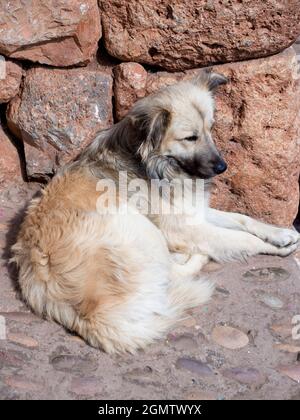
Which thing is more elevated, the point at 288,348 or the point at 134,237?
the point at 134,237

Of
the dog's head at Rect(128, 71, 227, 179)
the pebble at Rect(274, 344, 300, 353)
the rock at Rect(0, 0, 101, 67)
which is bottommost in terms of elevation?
the pebble at Rect(274, 344, 300, 353)

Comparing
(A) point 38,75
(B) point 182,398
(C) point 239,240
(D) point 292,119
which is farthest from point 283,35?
(B) point 182,398

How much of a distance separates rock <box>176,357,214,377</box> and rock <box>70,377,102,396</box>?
458mm

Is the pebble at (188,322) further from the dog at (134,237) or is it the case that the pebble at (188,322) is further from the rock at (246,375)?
the rock at (246,375)

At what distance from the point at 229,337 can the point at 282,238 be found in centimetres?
108

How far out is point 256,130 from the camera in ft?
15.1

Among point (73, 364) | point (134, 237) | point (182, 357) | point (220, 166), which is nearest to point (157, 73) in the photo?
point (220, 166)

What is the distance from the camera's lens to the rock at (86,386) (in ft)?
10.6

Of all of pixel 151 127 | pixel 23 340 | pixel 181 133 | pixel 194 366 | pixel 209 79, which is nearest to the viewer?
pixel 194 366

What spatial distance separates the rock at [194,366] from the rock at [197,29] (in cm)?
209

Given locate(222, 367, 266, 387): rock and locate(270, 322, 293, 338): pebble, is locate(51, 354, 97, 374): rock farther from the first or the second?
locate(270, 322, 293, 338): pebble

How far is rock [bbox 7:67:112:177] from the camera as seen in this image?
4.63 meters

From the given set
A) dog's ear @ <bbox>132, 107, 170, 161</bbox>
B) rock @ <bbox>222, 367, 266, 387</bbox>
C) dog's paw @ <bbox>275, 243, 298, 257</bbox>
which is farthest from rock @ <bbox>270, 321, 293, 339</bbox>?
dog's ear @ <bbox>132, 107, 170, 161</bbox>

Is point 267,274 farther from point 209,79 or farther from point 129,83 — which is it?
point 129,83
